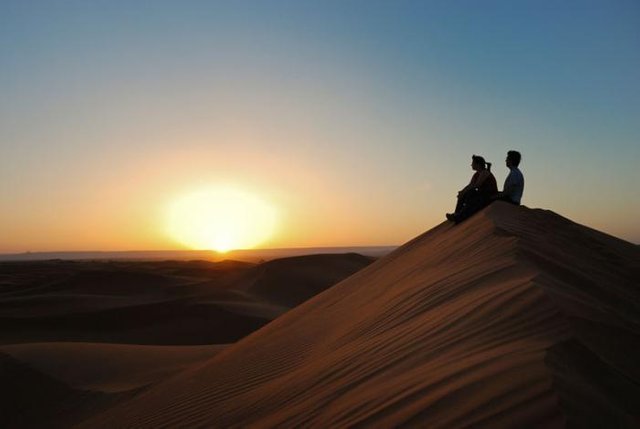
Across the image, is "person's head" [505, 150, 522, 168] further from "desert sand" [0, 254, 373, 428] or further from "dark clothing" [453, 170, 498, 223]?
"desert sand" [0, 254, 373, 428]

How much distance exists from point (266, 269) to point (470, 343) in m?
24.3

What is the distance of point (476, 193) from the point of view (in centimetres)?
920

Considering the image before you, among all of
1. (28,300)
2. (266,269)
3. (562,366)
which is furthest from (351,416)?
(266,269)

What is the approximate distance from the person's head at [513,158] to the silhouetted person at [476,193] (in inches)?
16.5

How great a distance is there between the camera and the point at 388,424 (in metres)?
2.47

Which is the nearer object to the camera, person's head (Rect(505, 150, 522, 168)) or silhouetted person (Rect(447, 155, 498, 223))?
person's head (Rect(505, 150, 522, 168))

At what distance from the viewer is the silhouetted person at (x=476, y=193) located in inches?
353

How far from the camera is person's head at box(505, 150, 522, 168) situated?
855 cm

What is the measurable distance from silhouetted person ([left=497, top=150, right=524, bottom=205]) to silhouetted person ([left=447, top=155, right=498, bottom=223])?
21 cm

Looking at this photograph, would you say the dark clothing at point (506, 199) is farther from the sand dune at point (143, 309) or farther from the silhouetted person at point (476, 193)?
the sand dune at point (143, 309)

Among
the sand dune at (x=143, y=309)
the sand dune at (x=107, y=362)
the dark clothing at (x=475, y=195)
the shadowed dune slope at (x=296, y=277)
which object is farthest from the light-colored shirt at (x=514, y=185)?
the shadowed dune slope at (x=296, y=277)

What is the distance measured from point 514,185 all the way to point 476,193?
0.63 meters

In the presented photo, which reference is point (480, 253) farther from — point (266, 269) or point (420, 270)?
point (266, 269)

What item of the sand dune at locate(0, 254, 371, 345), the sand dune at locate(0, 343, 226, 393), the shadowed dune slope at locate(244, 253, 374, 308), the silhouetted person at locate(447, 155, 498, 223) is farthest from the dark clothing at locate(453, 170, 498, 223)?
the shadowed dune slope at locate(244, 253, 374, 308)
